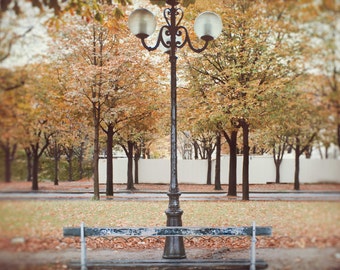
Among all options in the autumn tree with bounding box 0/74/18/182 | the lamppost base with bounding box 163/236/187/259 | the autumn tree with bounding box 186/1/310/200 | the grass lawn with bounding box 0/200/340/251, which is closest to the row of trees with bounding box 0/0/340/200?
the autumn tree with bounding box 186/1/310/200

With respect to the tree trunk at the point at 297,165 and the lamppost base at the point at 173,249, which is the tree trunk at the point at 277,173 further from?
the lamppost base at the point at 173,249

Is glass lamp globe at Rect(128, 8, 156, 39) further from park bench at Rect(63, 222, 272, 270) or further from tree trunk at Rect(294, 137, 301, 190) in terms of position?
tree trunk at Rect(294, 137, 301, 190)

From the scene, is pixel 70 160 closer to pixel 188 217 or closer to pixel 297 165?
pixel 188 217

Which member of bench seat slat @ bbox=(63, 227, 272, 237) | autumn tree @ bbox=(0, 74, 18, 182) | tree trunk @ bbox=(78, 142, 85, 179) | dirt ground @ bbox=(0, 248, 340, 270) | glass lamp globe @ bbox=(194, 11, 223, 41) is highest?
glass lamp globe @ bbox=(194, 11, 223, 41)

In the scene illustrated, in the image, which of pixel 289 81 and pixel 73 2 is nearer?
pixel 73 2

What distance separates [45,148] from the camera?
43.4 feet

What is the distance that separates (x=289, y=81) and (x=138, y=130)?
702 centimetres

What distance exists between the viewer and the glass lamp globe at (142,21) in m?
6.86

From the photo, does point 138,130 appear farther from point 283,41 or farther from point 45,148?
point 283,41

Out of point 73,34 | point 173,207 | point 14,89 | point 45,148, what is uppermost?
point 73,34

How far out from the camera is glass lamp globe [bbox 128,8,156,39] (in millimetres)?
6855

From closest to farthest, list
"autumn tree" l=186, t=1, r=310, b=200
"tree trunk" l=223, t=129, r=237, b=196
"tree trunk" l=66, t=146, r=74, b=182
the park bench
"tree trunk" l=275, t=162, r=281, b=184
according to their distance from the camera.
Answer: the park bench
"autumn tree" l=186, t=1, r=310, b=200
"tree trunk" l=66, t=146, r=74, b=182
"tree trunk" l=223, t=129, r=237, b=196
"tree trunk" l=275, t=162, r=281, b=184

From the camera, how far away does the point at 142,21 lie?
22.6 ft

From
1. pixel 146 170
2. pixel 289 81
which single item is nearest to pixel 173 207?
pixel 289 81
